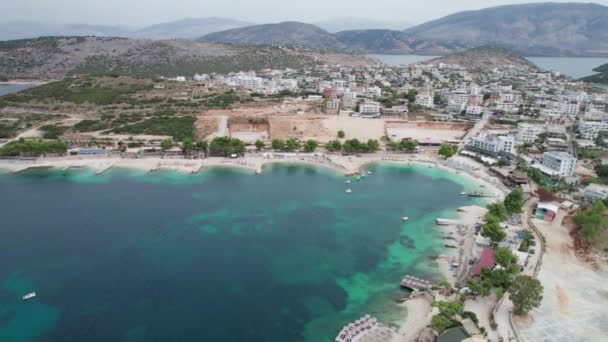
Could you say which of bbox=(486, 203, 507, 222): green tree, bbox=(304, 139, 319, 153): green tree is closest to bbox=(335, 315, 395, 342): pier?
bbox=(486, 203, 507, 222): green tree

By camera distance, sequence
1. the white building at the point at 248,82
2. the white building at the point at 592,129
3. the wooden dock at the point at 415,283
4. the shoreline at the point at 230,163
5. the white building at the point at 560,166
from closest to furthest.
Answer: the wooden dock at the point at 415,283 → the white building at the point at 560,166 → the shoreline at the point at 230,163 → the white building at the point at 592,129 → the white building at the point at 248,82

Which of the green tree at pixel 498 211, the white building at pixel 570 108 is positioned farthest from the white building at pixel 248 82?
the green tree at pixel 498 211

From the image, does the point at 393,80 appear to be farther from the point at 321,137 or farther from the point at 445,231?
the point at 445,231

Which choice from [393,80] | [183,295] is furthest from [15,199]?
[393,80]

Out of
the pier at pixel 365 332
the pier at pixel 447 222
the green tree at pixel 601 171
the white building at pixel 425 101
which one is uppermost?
the white building at pixel 425 101

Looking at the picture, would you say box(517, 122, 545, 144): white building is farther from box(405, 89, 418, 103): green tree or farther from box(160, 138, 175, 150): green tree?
box(160, 138, 175, 150): green tree

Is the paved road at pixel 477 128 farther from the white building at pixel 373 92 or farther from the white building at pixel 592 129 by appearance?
the white building at pixel 373 92
